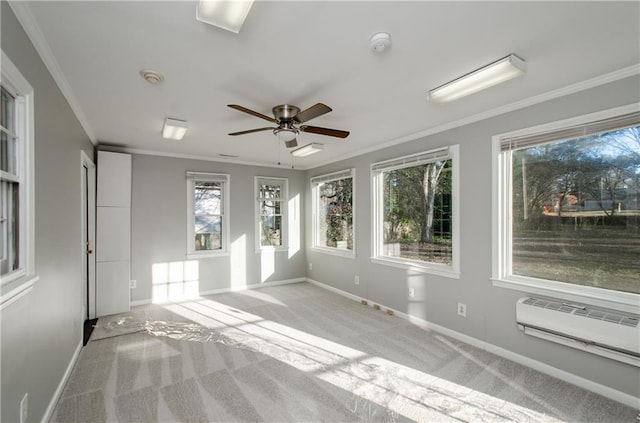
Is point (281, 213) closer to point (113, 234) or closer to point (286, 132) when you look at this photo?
point (113, 234)

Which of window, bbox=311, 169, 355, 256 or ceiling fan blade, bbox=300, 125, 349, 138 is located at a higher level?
ceiling fan blade, bbox=300, 125, 349, 138

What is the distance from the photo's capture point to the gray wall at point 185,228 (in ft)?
15.2

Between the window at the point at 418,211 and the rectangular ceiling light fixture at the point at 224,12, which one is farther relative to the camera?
the window at the point at 418,211

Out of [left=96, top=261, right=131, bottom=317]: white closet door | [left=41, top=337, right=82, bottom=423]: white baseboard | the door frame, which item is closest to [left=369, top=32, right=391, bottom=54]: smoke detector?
[left=41, top=337, right=82, bottom=423]: white baseboard

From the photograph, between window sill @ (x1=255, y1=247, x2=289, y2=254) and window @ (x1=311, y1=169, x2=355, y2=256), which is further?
window sill @ (x1=255, y1=247, x2=289, y2=254)

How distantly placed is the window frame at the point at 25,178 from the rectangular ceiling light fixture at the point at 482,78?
270cm

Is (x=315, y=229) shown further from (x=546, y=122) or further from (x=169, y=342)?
(x=546, y=122)

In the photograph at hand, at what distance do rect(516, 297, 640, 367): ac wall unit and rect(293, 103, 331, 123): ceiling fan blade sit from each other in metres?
2.42

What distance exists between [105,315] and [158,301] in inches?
28.5

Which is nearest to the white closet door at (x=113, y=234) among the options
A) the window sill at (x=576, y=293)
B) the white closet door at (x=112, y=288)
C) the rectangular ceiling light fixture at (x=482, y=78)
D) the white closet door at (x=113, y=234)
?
the white closet door at (x=113, y=234)

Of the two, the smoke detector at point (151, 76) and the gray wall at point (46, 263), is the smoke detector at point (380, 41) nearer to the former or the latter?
the smoke detector at point (151, 76)

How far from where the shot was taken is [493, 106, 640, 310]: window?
230 centimetres

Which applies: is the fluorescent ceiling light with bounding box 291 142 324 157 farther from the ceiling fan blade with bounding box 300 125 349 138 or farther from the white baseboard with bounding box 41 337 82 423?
the white baseboard with bounding box 41 337 82 423

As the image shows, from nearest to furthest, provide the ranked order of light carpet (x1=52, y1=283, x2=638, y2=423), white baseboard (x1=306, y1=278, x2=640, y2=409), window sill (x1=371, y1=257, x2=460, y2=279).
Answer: light carpet (x1=52, y1=283, x2=638, y2=423) < white baseboard (x1=306, y1=278, x2=640, y2=409) < window sill (x1=371, y1=257, x2=460, y2=279)
